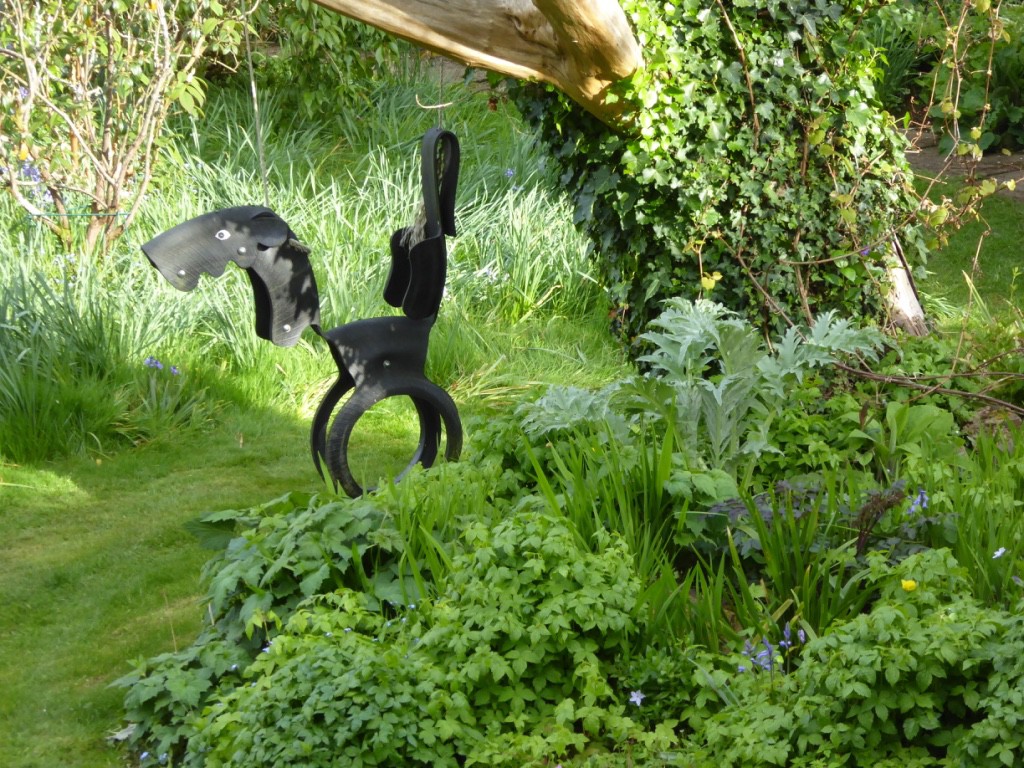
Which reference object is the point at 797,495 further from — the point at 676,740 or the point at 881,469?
the point at 676,740

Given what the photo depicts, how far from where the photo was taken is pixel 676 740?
314 centimetres

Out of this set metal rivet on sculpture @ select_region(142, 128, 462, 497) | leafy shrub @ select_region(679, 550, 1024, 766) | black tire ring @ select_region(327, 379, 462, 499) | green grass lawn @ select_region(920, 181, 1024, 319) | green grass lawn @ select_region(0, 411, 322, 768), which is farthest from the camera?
green grass lawn @ select_region(920, 181, 1024, 319)

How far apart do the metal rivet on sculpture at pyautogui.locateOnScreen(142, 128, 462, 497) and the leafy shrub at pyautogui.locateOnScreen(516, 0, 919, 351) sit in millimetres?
1064

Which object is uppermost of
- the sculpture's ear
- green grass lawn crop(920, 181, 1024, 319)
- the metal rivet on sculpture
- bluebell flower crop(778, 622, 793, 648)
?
the sculpture's ear

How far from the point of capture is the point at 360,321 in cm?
446

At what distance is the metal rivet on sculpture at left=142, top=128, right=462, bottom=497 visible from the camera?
4.17 metres

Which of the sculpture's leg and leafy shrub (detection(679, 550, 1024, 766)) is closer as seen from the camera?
leafy shrub (detection(679, 550, 1024, 766))

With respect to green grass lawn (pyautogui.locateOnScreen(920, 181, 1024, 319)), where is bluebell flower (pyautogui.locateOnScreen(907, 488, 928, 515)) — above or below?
above

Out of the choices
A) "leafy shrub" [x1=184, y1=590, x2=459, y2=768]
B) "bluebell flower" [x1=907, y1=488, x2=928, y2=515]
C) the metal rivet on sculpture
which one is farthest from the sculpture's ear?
"bluebell flower" [x1=907, y1=488, x2=928, y2=515]

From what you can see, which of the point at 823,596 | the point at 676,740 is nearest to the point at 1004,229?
the point at 823,596

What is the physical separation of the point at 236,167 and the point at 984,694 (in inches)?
285

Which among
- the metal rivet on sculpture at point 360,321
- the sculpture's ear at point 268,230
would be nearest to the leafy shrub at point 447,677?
the metal rivet on sculpture at point 360,321

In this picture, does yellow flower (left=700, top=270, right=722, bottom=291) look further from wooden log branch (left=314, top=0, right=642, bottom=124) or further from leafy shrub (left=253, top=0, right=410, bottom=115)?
leafy shrub (left=253, top=0, right=410, bottom=115)

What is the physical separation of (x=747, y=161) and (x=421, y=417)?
1.91 meters
